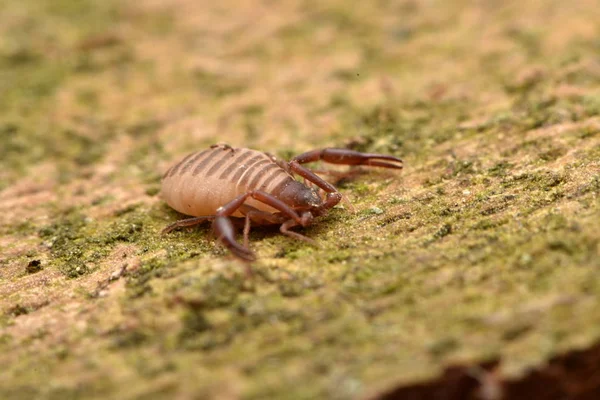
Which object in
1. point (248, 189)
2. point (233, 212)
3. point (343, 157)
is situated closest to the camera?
point (233, 212)

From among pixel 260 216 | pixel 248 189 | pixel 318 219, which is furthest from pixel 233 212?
pixel 318 219

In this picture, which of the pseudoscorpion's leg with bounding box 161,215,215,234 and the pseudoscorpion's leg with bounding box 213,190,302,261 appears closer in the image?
the pseudoscorpion's leg with bounding box 213,190,302,261

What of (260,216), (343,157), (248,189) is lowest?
(260,216)

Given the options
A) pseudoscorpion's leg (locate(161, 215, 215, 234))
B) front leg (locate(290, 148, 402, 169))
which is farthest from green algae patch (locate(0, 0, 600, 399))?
front leg (locate(290, 148, 402, 169))

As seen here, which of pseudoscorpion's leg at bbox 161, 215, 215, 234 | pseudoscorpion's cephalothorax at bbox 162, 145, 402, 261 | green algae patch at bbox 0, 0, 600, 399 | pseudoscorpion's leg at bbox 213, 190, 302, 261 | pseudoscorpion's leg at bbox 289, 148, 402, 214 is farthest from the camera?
pseudoscorpion's leg at bbox 289, 148, 402, 214

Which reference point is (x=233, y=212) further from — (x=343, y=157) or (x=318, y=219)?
(x=343, y=157)

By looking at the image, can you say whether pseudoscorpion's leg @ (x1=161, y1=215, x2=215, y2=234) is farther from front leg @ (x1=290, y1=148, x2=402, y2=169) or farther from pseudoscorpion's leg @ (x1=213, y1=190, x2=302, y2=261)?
front leg @ (x1=290, y1=148, x2=402, y2=169)

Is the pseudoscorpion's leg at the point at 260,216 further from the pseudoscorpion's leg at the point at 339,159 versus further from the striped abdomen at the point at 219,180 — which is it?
the pseudoscorpion's leg at the point at 339,159
